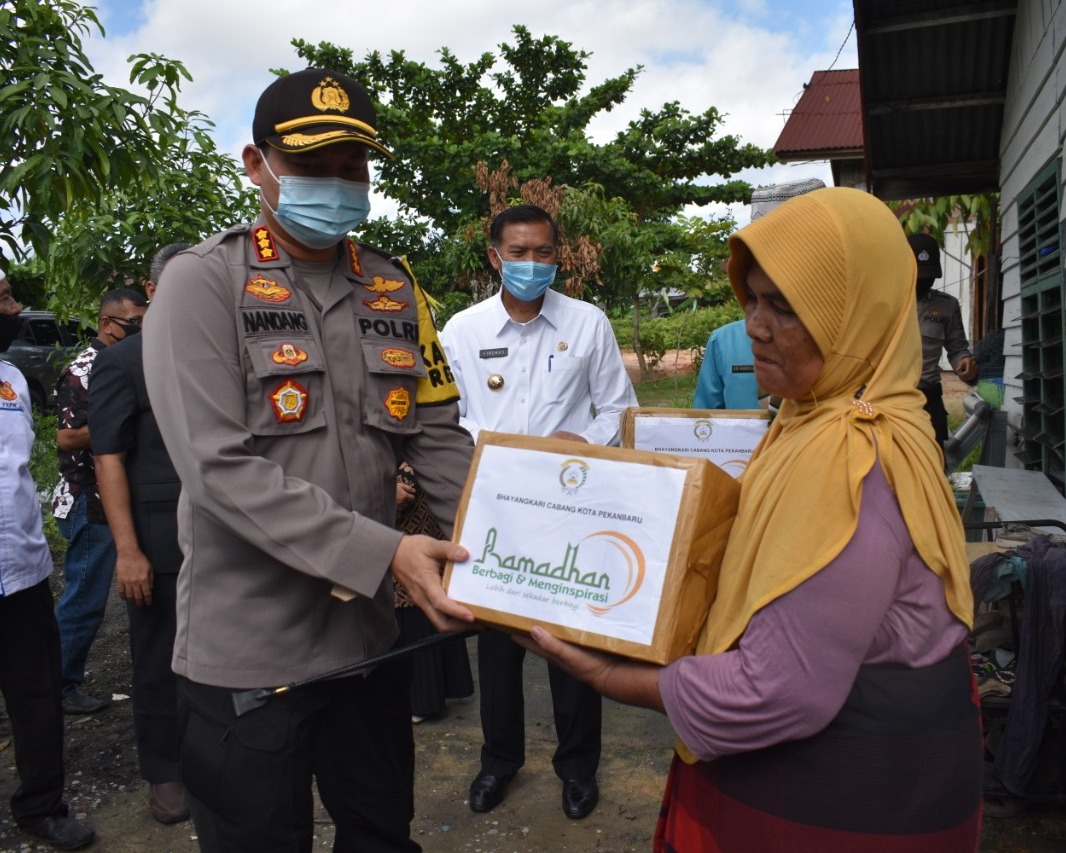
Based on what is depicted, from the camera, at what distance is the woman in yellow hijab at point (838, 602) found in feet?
4.62

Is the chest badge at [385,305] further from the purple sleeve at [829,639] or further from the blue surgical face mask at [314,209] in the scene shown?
the purple sleeve at [829,639]

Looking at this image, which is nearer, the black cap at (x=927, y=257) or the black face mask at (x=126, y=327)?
the black face mask at (x=126, y=327)

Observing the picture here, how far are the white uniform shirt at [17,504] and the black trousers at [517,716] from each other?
169 centimetres

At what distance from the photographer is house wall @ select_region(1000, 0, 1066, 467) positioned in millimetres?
4852

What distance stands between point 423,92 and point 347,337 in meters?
20.8

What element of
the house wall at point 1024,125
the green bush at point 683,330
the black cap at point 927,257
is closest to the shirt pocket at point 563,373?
the house wall at point 1024,125

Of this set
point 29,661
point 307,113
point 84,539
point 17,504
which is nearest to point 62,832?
point 29,661

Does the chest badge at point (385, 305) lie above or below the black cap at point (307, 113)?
below

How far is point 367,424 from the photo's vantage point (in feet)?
6.93

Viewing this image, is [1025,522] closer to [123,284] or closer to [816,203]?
[816,203]

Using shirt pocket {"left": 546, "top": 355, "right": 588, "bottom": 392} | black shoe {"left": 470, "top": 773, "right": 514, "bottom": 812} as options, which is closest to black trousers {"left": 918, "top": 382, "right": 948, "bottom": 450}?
shirt pocket {"left": 546, "top": 355, "right": 588, "bottom": 392}

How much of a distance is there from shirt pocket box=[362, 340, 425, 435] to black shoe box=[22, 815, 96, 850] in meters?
2.37

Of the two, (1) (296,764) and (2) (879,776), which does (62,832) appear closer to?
(1) (296,764)

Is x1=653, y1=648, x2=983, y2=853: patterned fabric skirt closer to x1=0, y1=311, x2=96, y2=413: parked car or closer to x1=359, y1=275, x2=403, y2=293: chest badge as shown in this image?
x1=359, y1=275, x2=403, y2=293: chest badge
